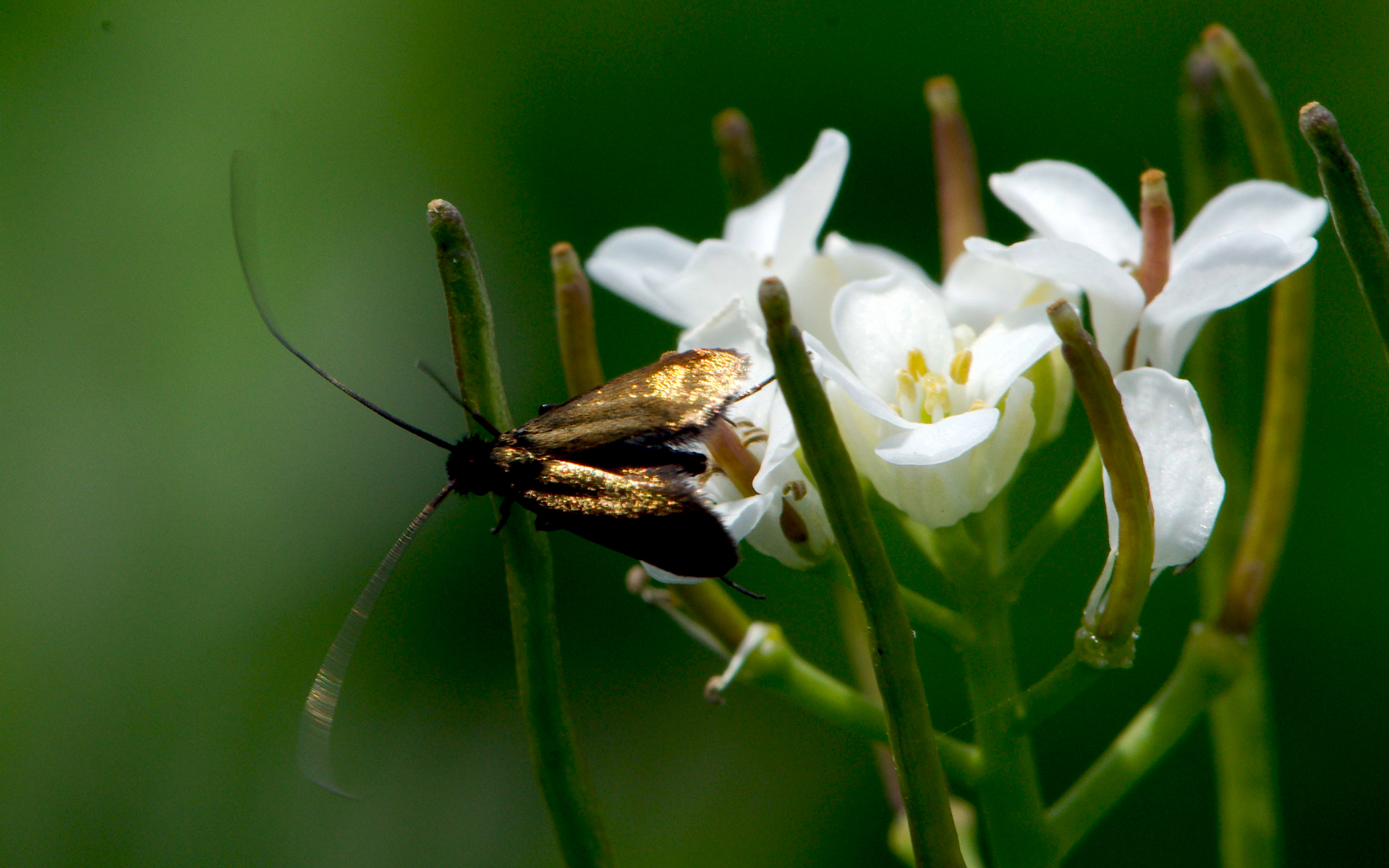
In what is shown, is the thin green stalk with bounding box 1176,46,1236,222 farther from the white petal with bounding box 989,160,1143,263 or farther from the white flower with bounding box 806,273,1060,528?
the white flower with bounding box 806,273,1060,528

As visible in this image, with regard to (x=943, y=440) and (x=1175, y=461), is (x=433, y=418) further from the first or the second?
(x=1175, y=461)

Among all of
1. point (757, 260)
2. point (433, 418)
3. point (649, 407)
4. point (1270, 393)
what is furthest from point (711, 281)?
point (433, 418)

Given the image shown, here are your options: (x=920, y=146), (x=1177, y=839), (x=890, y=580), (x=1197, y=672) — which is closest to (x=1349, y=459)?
(x=1177, y=839)

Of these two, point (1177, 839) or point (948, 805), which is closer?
point (948, 805)

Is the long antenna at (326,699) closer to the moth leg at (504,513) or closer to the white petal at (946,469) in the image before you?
the moth leg at (504,513)

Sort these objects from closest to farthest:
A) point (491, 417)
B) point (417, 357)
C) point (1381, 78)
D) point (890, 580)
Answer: point (890, 580)
point (491, 417)
point (1381, 78)
point (417, 357)

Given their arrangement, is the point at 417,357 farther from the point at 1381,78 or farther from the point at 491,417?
the point at 1381,78
